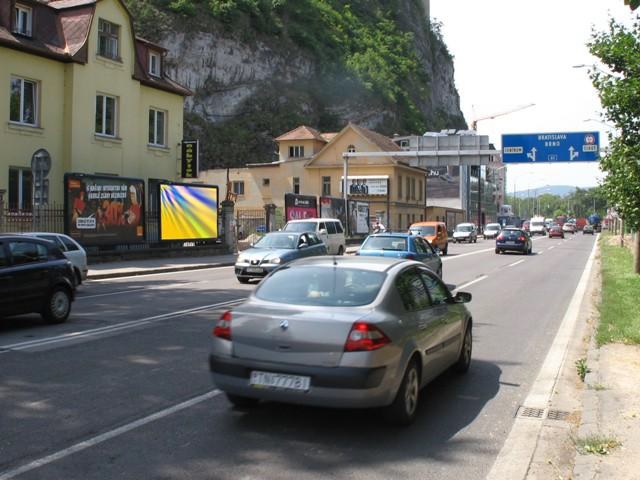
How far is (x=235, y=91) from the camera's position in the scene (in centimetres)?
8012

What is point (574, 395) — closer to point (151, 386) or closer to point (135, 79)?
point (151, 386)

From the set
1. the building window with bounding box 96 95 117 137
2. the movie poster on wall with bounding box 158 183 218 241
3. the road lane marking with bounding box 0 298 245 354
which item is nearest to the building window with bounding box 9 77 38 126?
the building window with bounding box 96 95 117 137

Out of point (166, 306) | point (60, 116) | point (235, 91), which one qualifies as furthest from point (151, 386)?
point (235, 91)

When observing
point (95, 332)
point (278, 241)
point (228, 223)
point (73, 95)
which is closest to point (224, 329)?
point (95, 332)

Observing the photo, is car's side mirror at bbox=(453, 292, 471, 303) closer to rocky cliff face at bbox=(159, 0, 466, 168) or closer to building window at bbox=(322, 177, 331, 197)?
building window at bbox=(322, 177, 331, 197)

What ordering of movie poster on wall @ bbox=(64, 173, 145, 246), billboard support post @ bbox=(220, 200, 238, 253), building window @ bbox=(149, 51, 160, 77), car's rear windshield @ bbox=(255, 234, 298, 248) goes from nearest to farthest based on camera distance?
1. car's rear windshield @ bbox=(255, 234, 298, 248)
2. movie poster on wall @ bbox=(64, 173, 145, 246)
3. billboard support post @ bbox=(220, 200, 238, 253)
4. building window @ bbox=(149, 51, 160, 77)

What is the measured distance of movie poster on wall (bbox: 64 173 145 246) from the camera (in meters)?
23.4

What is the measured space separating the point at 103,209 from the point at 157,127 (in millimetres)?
10553

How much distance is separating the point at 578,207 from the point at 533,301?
177 meters

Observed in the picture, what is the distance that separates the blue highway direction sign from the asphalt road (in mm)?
27873

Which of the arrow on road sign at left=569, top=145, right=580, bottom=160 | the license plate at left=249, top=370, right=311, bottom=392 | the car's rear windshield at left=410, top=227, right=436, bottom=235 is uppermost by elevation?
the arrow on road sign at left=569, top=145, right=580, bottom=160

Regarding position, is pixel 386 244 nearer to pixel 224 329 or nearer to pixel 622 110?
pixel 622 110

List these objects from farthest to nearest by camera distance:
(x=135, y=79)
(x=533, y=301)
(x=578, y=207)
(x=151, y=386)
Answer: (x=578, y=207), (x=135, y=79), (x=533, y=301), (x=151, y=386)

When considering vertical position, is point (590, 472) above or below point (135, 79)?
below
